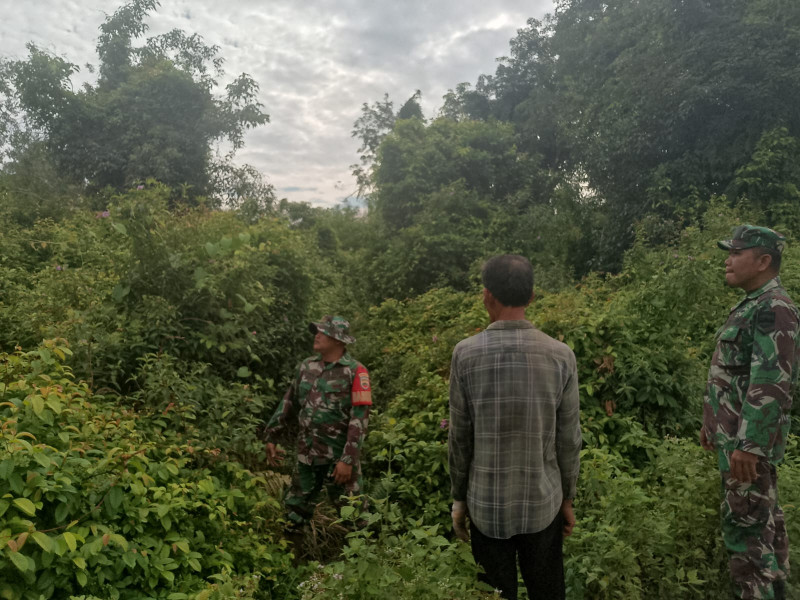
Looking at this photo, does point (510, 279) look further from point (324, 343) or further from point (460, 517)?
point (324, 343)

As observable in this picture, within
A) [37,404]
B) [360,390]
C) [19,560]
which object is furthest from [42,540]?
[360,390]

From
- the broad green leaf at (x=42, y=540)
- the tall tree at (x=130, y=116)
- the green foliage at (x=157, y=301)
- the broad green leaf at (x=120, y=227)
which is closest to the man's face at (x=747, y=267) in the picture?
the broad green leaf at (x=42, y=540)

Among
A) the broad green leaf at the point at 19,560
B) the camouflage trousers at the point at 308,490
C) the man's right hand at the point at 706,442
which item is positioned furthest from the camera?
the camouflage trousers at the point at 308,490

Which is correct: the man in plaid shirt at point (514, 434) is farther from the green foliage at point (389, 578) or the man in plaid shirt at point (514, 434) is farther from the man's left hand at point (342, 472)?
the man's left hand at point (342, 472)

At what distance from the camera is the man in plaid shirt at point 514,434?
2.04 meters

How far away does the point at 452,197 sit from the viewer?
41.5 ft

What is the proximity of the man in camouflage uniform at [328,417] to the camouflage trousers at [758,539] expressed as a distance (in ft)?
7.05

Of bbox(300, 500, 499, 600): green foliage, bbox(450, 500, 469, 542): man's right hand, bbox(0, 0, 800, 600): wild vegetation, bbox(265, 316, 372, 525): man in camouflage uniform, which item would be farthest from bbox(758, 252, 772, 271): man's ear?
bbox(265, 316, 372, 525): man in camouflage uniform

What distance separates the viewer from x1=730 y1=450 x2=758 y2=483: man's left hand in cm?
236

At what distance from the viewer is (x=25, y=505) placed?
80.7 inches

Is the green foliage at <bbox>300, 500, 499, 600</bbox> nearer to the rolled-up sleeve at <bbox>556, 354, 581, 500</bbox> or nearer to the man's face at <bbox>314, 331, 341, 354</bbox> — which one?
the rolled-up sleeve at <bbox>556, 354, 581, 500</bbox>

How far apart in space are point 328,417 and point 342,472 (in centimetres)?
38

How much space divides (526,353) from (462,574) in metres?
0.93

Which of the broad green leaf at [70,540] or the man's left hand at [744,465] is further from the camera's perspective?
the man's left hand at [744,465]
